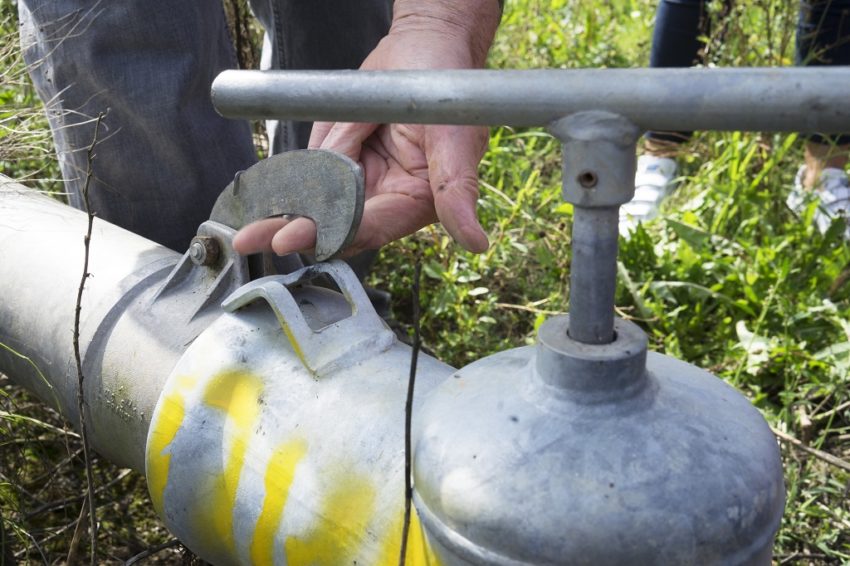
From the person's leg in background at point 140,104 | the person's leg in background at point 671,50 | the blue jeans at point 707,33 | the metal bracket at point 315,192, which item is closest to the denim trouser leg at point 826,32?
the blue jeans at point 707,33

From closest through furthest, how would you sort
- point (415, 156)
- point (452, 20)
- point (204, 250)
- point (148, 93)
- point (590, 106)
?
1. point (590, 106)
2. point (204, 250)
3. point (415, 156)
4. point (452, 20)
5. point (148, 93)

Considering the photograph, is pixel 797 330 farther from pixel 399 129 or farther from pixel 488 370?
pixel 488 370

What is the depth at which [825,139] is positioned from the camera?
320 centimetres

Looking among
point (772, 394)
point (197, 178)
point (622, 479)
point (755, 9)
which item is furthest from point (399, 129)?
point (755, 9)

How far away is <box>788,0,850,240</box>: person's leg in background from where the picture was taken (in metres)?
3.10

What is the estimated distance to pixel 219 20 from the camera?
2191 mm

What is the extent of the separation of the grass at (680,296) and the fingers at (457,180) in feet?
2.32

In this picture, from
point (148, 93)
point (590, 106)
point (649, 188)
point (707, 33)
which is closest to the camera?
point (590, 106)

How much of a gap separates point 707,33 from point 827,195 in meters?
0.92

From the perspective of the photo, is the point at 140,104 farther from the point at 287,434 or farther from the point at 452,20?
the point at 287,434

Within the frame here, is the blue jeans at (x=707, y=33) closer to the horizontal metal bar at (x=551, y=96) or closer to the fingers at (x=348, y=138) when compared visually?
the fingers at (x=348, y=138)

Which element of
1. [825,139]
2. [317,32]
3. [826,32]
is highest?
[317,32]

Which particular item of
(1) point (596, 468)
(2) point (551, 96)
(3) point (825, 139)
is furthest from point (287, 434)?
(3) point (825, 139)

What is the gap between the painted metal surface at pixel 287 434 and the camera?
3.58ft
